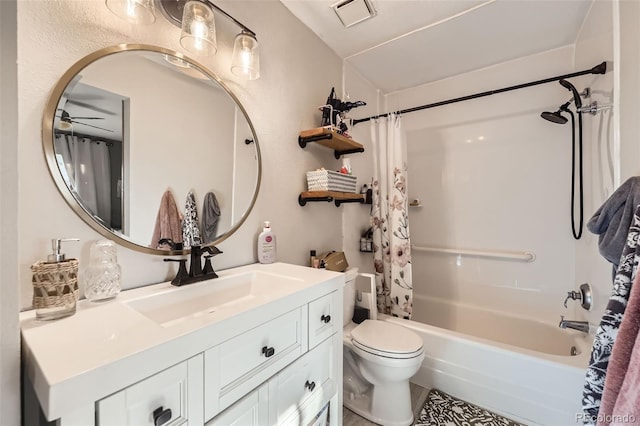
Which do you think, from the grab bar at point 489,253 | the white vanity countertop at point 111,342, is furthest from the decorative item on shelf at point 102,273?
the grab bar at point 489,253

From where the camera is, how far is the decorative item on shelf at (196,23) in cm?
89

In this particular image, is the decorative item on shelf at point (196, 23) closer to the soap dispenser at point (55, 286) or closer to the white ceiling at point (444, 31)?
the white ceiling at point (444, 31)

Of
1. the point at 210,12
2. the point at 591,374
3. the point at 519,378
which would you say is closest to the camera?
the point at 591,374

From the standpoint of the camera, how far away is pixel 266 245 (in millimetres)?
1339

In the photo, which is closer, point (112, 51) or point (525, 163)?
point (112, 51)

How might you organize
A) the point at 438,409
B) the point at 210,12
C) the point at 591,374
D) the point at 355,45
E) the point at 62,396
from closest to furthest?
1. the point at 62,396
2. the point at 591,374
3. the point at 210,12
4. the point at 438,409
5. the point at 355,45

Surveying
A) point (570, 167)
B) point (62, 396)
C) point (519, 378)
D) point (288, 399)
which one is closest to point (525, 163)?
point (570, 167)

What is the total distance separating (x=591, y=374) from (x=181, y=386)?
1.20m

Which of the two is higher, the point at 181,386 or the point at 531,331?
the point at 181,386

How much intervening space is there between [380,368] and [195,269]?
1.10m

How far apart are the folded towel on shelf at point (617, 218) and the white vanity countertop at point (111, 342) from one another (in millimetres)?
1087

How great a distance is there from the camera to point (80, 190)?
81 cm

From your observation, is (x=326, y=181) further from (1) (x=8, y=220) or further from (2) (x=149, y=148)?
(1) (x=8, y=220)

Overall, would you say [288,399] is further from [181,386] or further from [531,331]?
[531,331]
